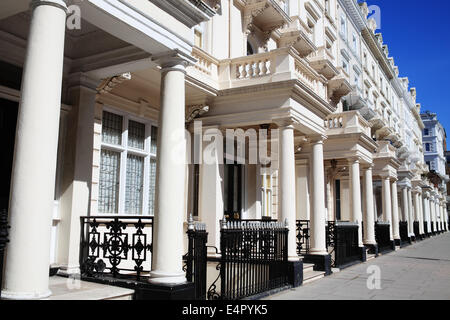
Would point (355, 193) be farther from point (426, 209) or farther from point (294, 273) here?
point (426, 209)

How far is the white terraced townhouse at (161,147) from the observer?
4.90 m

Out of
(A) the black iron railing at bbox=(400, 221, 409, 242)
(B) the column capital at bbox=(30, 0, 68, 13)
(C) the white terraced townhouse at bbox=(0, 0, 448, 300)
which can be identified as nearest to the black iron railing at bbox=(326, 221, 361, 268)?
(C) the white terraced townhouse at bbox=(0, 0, 448, 300)

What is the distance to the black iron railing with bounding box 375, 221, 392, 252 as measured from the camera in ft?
63.8

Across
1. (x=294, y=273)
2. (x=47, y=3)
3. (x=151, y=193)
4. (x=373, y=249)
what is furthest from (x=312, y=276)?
(x=47, y=3)

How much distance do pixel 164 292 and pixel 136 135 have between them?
15.8 ft

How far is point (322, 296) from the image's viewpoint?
342 inches

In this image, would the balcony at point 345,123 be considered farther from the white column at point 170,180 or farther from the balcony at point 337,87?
the white column at point 170,180

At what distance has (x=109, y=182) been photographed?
937 cm

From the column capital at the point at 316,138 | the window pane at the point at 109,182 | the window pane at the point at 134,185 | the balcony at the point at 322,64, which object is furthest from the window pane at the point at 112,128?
the balcony at the point at 322,64

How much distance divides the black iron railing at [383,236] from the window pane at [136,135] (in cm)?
1299

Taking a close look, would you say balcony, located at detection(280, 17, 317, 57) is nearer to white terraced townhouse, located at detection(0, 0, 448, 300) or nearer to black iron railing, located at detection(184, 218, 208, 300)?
white terraced townhouse, located at detection(0, 0, 448, 300)

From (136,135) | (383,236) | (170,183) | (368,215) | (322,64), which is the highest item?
(322,64)

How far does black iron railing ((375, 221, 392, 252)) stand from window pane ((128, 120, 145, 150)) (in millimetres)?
12985
